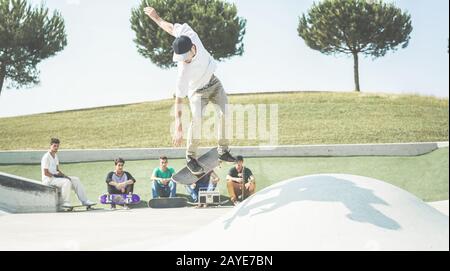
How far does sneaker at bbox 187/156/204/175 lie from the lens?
295 inches

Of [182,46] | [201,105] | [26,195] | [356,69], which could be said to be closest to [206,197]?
[26,195]

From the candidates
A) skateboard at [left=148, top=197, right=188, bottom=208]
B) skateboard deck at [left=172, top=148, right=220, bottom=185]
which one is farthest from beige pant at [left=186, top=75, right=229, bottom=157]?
skateboard at [left=148, top=197, right=188, bottom=208]

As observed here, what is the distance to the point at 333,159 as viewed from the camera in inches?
641

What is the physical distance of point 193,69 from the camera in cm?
707

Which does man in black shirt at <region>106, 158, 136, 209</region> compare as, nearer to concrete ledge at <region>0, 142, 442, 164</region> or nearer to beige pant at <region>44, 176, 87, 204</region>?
beige pant at <region>44, 176, 87, 204</region>

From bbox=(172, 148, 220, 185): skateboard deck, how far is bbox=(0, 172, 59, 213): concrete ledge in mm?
5901

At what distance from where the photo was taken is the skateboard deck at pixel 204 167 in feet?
25.0

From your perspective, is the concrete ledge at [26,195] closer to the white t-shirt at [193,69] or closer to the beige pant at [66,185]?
the beige pant at [66,185]

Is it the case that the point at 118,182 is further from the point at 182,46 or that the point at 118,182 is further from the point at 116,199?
the point at 182,46

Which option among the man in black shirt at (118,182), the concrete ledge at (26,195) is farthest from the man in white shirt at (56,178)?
the man in black shirt at (118,182)

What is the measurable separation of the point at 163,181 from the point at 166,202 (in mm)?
531

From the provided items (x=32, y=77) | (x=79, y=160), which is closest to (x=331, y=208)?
(x=79, y=160)

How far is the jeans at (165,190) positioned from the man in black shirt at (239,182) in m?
1.45

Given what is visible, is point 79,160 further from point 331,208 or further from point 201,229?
point 331,208
